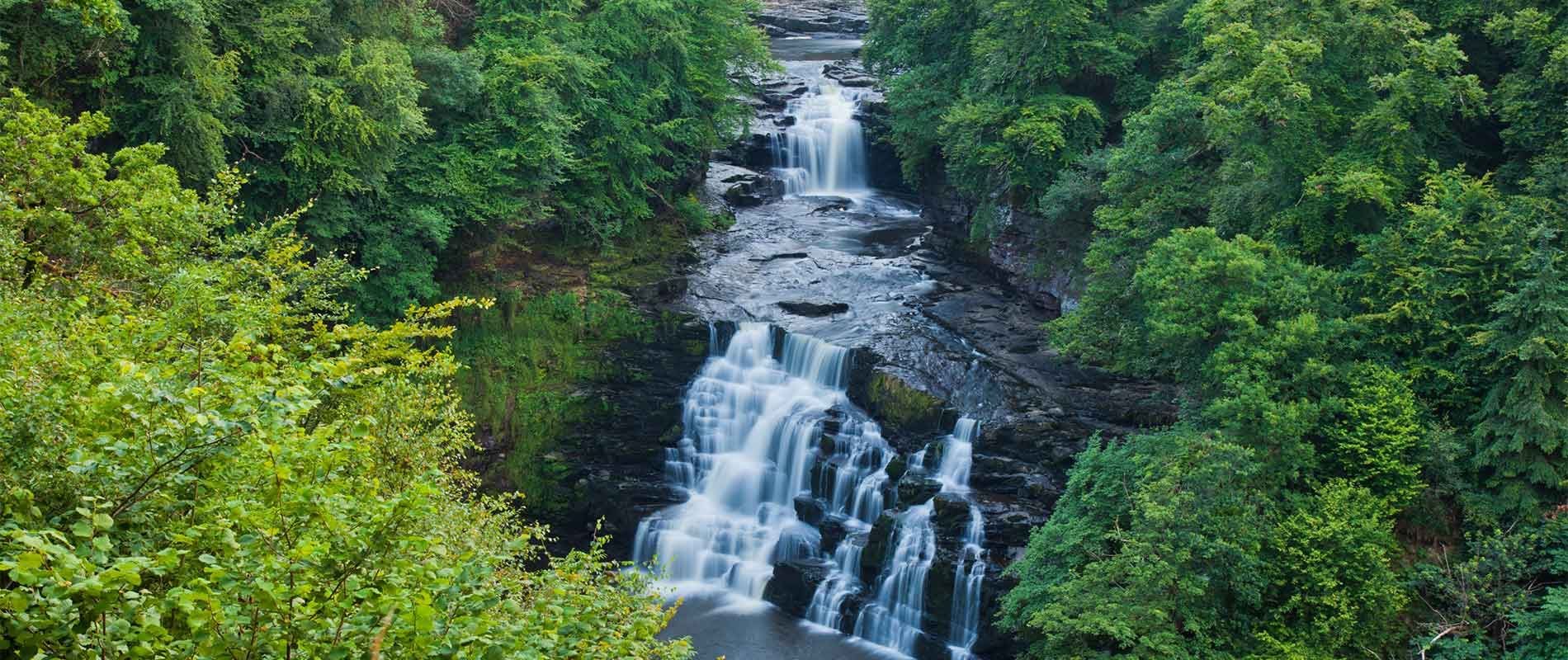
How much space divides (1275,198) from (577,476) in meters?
17.3

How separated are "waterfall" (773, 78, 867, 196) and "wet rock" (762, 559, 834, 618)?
18.4 meters

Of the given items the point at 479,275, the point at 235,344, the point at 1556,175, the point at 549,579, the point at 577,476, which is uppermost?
the point at 1556,175

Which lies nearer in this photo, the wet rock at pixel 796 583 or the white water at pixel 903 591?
the white water at pixel 903 591

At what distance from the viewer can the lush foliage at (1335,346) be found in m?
16.3

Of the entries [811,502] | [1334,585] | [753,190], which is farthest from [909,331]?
[1334,585]

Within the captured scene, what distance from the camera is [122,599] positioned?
649 cm

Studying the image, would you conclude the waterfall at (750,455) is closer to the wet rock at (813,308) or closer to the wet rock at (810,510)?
the wet rock at (810,510)

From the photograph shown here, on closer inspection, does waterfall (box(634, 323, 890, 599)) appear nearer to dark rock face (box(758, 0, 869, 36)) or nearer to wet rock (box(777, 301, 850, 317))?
wet rock (box(777, 301, 850, 317))

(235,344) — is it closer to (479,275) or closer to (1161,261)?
(1161,261)

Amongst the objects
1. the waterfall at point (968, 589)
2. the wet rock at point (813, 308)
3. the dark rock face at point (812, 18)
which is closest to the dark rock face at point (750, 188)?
the wet rock at point (813, 308)

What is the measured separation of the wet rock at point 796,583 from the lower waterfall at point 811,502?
0.08 meters

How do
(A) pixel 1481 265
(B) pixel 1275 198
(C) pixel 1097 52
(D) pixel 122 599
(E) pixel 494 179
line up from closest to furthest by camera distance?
(D) pixel 122 599
(A) pixel 1481 265
(B) pixel 1275 198
(E) pixel 494 179
(C) pixel 1097 52

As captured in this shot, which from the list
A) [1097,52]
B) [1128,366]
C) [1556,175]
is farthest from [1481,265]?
[1097,52]

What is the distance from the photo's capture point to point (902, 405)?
24938 mm
